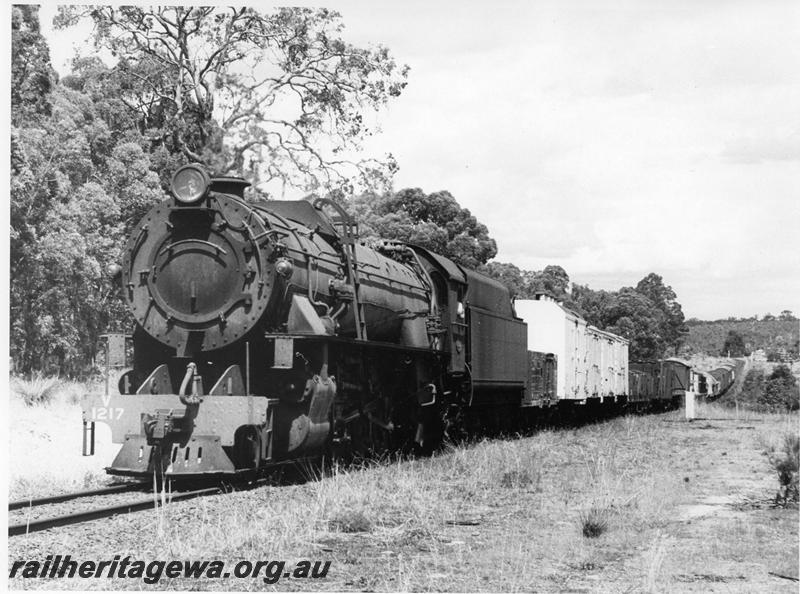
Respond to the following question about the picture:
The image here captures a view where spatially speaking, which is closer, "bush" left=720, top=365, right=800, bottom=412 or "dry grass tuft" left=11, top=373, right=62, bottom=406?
"dry grass tuft" left=11, top=373, right=62, bottom=406

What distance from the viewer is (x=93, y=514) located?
9.30 metres

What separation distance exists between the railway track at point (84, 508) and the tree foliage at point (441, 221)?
33.5m

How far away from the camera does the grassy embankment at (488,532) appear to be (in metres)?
7.29

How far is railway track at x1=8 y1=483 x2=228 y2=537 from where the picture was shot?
877 centimetres

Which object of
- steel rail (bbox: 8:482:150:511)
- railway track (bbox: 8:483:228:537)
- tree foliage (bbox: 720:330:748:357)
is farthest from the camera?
tree foliage (bbox: 720:330:748:357)

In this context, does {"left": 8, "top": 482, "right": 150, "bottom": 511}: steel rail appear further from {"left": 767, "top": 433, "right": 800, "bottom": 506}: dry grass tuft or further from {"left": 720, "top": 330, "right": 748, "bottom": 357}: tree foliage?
{"left": 720, "top": 330, "right": 748, "bottom": 357}: tree foliage

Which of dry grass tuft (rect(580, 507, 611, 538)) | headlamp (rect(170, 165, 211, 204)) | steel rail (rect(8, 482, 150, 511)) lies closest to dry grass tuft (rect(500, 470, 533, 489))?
dry grass tuft (rect(580, 507, 611, 538))

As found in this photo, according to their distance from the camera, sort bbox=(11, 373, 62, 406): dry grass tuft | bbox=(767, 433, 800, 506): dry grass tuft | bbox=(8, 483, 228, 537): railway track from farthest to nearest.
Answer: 1. bbox=(11, 373, 62, 406): dry grass tuft
2. bbox=(767, 433, 800, 506): dry grass tuft
3. bbox=(8, 483, 228, 537): railway track

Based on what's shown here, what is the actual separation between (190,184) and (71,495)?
3.98 m

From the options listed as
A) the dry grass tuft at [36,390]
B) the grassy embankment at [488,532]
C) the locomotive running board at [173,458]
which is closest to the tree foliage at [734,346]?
the dry grass tuft at [36,390]

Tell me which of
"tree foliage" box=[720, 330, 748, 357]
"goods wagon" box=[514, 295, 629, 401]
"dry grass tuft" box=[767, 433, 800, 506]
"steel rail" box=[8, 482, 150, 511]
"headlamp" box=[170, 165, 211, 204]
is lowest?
"steel rail" box=[8, 482, 150, 511]

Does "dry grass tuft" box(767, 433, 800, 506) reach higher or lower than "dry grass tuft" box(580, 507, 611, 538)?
higher

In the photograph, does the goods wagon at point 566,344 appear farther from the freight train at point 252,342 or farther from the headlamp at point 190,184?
the headlamp at point 190,184

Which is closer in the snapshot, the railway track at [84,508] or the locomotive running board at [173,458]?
the railway track at [84,508]
